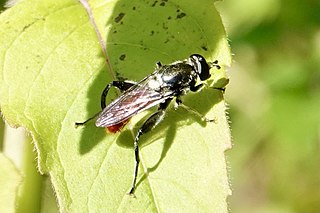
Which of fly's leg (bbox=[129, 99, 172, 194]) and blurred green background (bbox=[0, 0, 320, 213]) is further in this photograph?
blurred green background (bbox=[0, 0, 320, 213])

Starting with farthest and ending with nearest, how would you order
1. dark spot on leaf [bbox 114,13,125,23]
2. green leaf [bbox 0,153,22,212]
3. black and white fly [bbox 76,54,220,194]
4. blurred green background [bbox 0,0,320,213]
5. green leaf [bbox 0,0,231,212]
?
blurred green background [bbox 0,0,320,213], dark spot on leaf [bbox 114,13,125,23], black and white fly [bbox 76,54,220,194], green leaf [bbox 0,153,22,212], green leaf [bbox 0,0,231,212]

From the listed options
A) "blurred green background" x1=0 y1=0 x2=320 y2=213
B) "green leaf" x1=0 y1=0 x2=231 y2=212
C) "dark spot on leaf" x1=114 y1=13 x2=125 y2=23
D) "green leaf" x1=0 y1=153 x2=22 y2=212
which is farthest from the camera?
"blurred green background" x1=0 y1=0 x2=320 y2=213

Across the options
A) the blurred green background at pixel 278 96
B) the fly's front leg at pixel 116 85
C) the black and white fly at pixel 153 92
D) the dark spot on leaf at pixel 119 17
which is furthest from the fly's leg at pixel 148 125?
the blurred green background at pixel 278 96

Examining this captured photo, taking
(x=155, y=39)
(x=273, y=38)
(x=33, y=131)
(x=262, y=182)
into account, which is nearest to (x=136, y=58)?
(x=155, y=39)

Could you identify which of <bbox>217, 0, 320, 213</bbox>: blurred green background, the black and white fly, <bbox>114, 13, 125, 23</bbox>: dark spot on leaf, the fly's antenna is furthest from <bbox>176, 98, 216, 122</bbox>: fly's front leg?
<bbox>217, 0, 320, 213</bbox>: blurred green background

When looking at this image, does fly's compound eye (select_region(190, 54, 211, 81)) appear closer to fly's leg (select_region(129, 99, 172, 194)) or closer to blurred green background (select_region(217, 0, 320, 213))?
fly's leg (select_region(129, 99, 172, 194))

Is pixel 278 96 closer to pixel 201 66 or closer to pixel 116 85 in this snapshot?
pixel 201 66

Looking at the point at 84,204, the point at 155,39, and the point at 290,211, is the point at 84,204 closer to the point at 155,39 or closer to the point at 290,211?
the point at 155,39

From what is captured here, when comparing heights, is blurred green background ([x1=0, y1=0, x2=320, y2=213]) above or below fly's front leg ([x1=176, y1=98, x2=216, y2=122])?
below
